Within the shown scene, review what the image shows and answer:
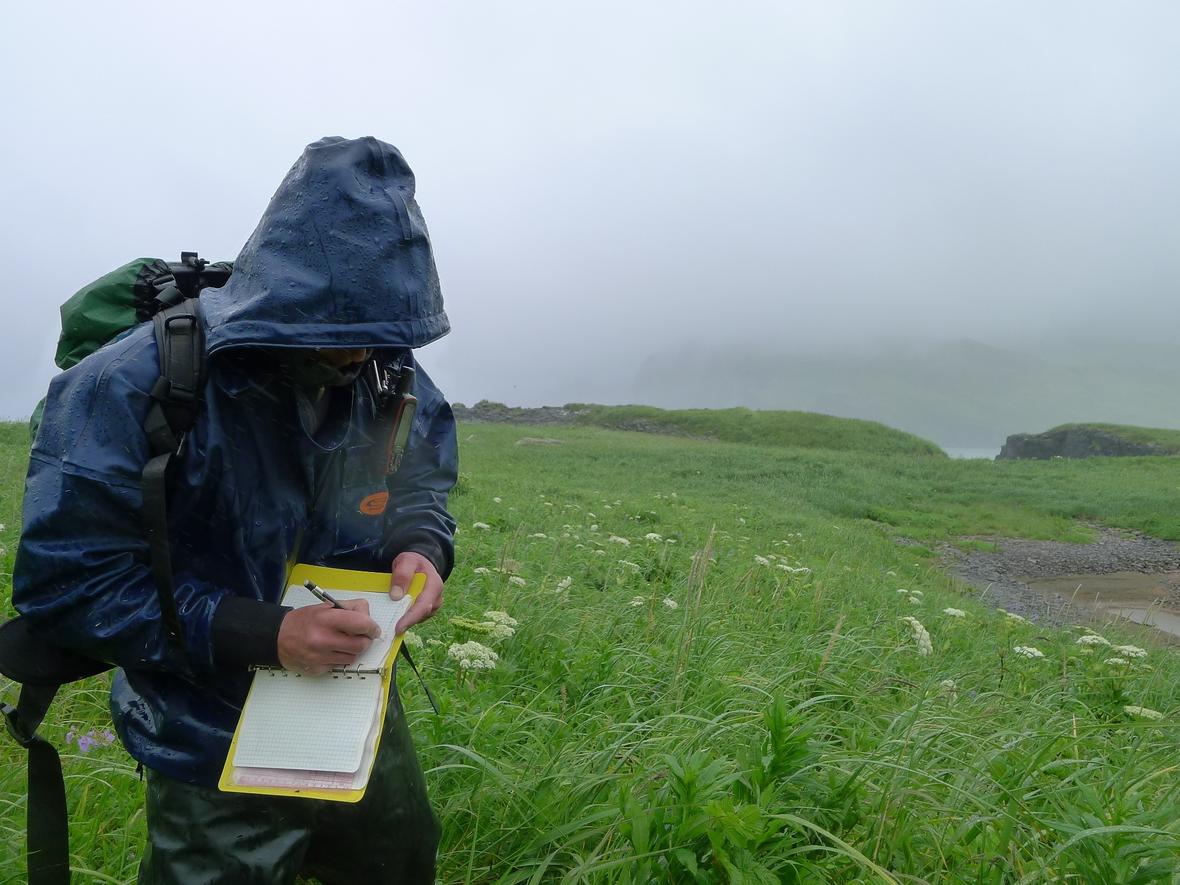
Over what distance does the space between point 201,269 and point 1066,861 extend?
2.84 metres

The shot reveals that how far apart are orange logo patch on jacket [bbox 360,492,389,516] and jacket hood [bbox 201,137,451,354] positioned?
0.51 metres

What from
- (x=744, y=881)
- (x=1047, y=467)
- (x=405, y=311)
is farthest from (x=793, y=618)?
(x=1047, y=467)

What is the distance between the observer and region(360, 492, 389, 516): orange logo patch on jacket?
6.47 feet

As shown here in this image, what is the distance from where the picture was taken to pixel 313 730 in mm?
1604

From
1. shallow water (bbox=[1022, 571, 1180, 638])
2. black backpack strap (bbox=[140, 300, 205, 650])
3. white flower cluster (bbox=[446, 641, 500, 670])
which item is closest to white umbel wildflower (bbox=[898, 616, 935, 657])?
white flower cluster (bbox=[446, 641, 500, 670])

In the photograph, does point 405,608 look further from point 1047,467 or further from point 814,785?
point 1047,467

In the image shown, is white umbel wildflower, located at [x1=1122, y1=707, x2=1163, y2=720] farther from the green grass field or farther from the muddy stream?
the muddy stream

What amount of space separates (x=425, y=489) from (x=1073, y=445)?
175ft

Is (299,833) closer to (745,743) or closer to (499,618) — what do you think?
(745,743)

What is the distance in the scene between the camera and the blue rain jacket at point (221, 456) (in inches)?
56.9

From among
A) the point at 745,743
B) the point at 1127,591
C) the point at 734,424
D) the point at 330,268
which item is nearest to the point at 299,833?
the point at 330,268

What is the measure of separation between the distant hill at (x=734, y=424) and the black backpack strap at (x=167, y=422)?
130 feet

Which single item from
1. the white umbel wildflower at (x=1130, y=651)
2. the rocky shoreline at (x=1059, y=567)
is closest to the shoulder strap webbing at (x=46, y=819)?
the white umbel wildflower at (x=1130, y=651)

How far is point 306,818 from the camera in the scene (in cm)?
176
